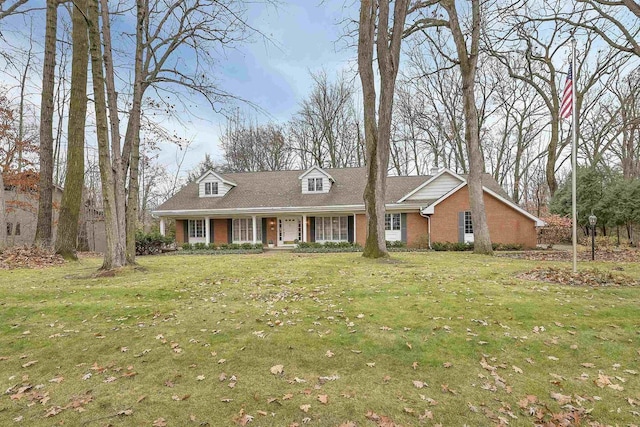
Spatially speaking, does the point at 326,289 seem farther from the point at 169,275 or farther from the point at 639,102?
the point at 639,102

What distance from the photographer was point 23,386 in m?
3.49

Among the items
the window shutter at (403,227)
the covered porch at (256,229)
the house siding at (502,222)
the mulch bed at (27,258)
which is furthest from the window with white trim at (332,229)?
the mulch bed at (27,258)

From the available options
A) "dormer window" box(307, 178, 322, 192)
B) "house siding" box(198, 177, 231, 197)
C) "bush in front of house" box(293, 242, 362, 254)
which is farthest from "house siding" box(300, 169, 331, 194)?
"house siding" box(198, 177, 231, 197)

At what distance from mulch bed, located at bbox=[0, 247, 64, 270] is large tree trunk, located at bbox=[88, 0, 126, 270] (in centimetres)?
313

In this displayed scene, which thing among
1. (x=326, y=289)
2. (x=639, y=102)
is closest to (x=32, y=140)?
(x=326, y=289)

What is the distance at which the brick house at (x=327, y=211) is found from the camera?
20344 mm

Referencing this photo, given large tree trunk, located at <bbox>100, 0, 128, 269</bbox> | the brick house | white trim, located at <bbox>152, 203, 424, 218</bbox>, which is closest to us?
large tree trunk, located at <bbox>100, 0, 128, 269</bbox>

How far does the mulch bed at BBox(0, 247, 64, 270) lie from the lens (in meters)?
10.1

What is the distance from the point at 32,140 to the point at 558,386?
91.8 feet

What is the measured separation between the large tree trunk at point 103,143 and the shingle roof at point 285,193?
1450 centimetres

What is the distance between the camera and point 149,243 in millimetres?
19984

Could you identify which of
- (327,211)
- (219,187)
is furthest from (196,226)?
(327,211)

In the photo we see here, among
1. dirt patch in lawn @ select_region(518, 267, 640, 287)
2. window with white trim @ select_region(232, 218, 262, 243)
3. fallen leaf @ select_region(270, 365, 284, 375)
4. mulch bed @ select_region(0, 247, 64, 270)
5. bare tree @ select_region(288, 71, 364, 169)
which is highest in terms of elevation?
bare tree @ select_region(288, 71, 364, 169)

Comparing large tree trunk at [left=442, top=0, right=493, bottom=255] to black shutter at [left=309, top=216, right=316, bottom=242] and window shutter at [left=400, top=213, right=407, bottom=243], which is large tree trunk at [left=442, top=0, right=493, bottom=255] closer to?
window shutter at [left=400, top=213, right=407, bottom=243]
